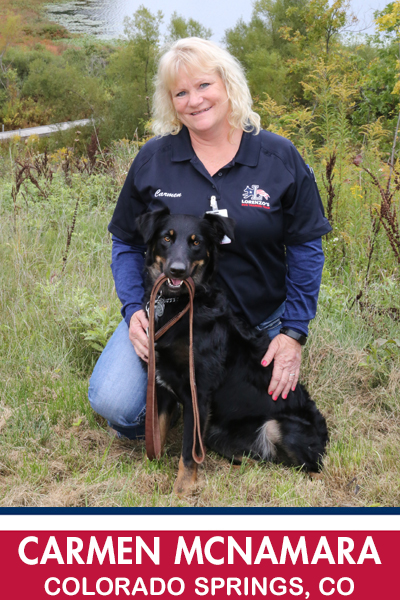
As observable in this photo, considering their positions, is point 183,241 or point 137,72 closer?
point 183,241

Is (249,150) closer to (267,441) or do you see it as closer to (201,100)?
(201,100)

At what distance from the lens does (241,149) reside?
250 cm

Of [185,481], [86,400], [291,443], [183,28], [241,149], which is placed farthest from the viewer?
[183,28]

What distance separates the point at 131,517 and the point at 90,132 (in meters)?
10.4

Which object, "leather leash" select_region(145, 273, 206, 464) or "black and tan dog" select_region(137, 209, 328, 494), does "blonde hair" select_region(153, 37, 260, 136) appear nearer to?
"black and tan dog" select_region(137, 209, 328, 494)

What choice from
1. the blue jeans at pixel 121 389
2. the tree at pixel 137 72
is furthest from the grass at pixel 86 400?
the tree at pixel 137 72

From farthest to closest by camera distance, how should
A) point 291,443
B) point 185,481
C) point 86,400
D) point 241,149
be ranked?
point 86,400 < point 241,149 < point 291,443 < point 185,481

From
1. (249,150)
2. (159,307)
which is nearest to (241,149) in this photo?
(249,150)

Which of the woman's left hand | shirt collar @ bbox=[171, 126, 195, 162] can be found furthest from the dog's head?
the woman's left hand

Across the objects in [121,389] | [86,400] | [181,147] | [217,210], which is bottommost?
[86,400]

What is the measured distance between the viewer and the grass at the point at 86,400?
2.25 metres

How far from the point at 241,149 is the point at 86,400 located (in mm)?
1604

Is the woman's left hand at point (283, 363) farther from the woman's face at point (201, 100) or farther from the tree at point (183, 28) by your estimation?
the tree at point (183, 28)

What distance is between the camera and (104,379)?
261 centimetres
